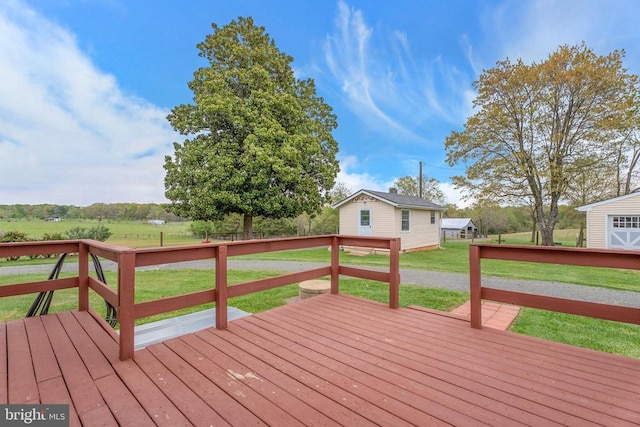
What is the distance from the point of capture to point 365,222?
15.1m

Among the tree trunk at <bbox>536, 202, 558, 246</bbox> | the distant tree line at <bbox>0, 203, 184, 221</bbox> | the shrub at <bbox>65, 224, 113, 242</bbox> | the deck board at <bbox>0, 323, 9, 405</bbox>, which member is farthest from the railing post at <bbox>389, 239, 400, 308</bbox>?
the shrub at <bbox>65, 224, 113, 242</bbox>

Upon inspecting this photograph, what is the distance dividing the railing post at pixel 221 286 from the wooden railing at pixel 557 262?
2564mm

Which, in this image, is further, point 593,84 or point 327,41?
point 593,84

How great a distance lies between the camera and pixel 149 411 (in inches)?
66.9

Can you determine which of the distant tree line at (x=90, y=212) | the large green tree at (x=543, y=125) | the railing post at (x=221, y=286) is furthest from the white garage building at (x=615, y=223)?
the distant tree line at (x=90, y=212)

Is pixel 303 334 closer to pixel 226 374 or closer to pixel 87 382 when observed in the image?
pixel 226 374

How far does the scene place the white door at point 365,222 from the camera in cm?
1493

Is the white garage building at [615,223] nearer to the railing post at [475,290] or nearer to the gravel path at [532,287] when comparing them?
the gravel path at [532,287]

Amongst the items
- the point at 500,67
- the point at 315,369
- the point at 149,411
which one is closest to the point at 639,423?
the point at 315,369

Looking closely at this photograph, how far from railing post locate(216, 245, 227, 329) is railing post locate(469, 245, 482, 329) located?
2532 millimetres

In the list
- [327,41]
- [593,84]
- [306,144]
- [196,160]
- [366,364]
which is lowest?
[366,364]

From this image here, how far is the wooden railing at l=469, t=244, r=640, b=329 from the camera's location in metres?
2.39

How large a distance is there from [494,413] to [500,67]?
17595mm

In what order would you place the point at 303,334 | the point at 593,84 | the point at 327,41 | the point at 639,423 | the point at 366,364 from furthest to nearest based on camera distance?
the point at 593,84, the point at 327,41, the point at 303,334, the point at 366,364, the point at 639,423
